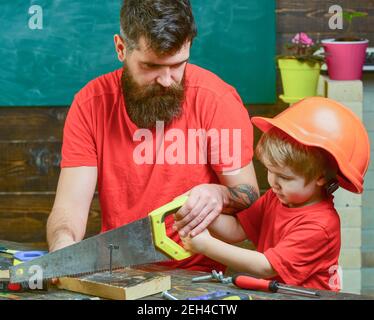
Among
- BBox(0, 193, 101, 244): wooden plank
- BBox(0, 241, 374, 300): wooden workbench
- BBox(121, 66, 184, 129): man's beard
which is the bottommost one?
BBox(0, 193, 101, 244): wooden plank

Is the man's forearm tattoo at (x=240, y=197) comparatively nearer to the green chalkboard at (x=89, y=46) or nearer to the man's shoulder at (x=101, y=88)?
the man's shoulder at (x=101, y=88)

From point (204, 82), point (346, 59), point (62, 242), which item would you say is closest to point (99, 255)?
point (62, 242)

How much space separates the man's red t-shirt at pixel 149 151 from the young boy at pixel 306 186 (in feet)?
1.18

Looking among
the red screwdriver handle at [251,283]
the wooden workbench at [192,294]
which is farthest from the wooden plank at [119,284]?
the red screwdriver handle at [251,283]

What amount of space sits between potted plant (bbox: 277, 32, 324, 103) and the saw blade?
56.6 inches

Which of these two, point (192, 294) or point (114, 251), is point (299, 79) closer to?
point (114, 251)

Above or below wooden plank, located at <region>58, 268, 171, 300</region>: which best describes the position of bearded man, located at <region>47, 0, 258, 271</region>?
above

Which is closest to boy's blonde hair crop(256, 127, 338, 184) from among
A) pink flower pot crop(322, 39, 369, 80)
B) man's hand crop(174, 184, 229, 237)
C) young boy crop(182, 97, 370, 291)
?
young boy crop(182, 97, 370, 291)

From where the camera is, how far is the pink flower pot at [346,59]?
3.50 m

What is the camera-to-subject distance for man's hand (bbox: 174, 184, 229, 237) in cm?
234

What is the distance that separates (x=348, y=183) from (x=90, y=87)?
34.6 inches

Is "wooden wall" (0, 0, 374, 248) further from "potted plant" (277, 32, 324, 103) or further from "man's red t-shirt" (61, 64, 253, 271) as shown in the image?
A: "man's red t-shirt" (61, 64, 253, 271)

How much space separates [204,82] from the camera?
284 cm

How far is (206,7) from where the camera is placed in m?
3.97
